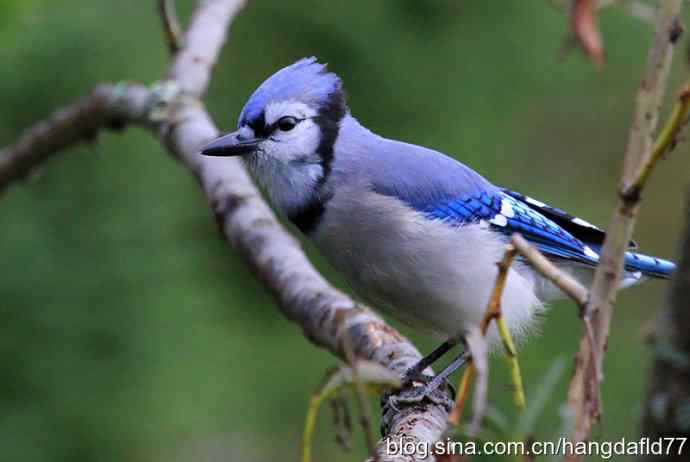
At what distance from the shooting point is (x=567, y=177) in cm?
412

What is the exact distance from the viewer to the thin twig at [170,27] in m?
2.61

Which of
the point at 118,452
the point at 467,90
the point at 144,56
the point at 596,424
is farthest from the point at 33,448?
the point at 596,424

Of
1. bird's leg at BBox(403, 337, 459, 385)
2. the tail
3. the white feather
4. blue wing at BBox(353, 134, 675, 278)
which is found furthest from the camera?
the tail

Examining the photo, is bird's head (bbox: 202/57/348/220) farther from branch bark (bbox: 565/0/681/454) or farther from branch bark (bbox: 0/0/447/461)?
branch bark (bbox: 565/0/681/454)

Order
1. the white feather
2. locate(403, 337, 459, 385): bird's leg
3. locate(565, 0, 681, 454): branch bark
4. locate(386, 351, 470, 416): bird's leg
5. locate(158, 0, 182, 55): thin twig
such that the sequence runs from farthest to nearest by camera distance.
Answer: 1. locate(158, 0, 182, 55): thin twig
2. the white feather
3. locate(403, 337, 459, 385): bird's leg
4. locate(386, 351, 470, 416): bird's leg
5. locate(565, 0, 681, 454): branch bark

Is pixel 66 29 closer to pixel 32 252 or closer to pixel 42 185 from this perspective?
pixel 42 185

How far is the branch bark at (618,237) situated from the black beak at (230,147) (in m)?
1.32

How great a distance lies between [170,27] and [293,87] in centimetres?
72

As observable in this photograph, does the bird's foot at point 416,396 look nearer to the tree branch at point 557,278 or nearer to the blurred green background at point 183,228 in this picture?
the tree branch at point 557,278

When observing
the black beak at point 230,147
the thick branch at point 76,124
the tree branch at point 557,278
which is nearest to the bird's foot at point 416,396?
the black beak at point 230,147

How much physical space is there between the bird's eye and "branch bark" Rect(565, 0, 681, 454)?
129cm

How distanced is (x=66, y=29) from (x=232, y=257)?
2.75 feet

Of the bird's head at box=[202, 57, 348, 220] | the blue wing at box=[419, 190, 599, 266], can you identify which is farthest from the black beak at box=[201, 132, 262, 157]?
the blue wing at box=[419, 190, 599, 266]

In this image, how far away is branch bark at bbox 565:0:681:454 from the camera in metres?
0.83
